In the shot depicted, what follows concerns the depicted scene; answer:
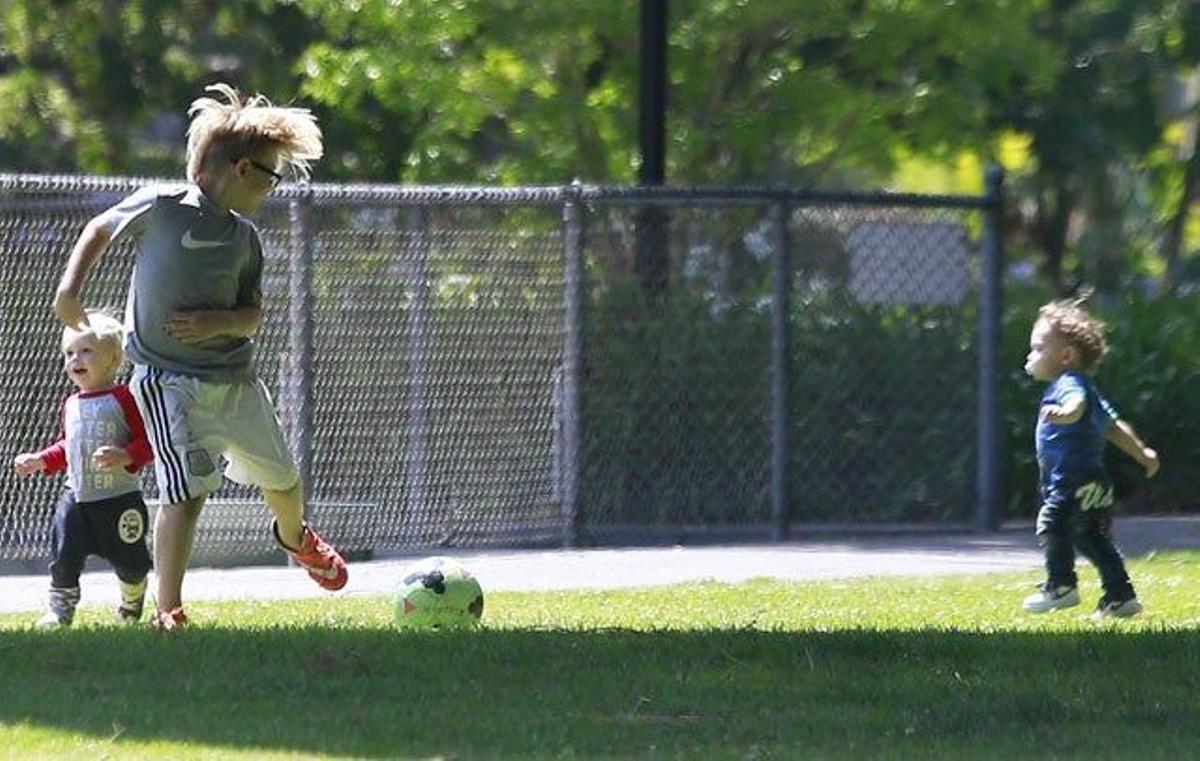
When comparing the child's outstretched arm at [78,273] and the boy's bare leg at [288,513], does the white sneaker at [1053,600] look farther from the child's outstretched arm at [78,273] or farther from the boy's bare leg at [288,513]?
the child's outstretched arm at [78,273]

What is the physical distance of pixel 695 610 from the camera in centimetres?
1014

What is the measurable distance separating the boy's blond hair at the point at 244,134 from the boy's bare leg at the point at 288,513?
3.83ft

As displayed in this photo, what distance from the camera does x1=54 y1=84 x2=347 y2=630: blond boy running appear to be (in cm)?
874

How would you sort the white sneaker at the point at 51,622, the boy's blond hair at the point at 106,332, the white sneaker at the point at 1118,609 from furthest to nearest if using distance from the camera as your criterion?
the white sneaker at the point at 1118,609, the boy's blond hair at the point at 106,332, the white sneaker at the point at 51,622

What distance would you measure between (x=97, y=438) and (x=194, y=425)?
0.50 m

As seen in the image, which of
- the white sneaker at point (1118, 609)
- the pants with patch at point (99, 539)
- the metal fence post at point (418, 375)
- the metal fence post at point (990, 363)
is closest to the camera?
the pants with patch at point (99, 539)

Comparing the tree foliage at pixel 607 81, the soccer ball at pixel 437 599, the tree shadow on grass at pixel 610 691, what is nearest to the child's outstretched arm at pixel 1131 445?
the tree shadow on grass at pixel 610 691

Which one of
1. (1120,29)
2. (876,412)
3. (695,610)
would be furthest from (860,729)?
(1120,29)

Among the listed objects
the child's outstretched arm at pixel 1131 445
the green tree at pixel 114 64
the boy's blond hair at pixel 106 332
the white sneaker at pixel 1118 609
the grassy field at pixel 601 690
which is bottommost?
the grassy field at pixel 601 690

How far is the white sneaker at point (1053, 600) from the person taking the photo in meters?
10.3

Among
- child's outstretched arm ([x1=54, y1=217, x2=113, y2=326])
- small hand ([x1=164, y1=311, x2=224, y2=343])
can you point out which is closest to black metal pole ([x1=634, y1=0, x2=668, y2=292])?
small hand ([x1=164, y1=311, x2=224, y2=343])

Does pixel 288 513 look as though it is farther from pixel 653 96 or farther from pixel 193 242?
pixel 653 96

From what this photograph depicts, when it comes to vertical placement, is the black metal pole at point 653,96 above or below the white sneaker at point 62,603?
above

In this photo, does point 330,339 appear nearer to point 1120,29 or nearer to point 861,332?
point 861,332
